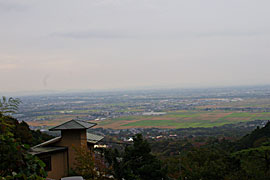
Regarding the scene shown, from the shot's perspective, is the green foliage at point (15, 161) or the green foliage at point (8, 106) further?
the green foliage at point (8, 106)

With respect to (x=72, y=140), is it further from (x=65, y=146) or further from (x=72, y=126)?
(x=72, y=126)

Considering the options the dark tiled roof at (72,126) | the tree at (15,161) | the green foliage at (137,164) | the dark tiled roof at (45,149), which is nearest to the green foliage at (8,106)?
the tree at (15,161)

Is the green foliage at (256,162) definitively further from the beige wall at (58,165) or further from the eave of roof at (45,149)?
the eave of roof at (45,149)

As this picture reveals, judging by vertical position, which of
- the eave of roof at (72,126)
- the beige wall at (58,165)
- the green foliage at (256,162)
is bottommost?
the green foliage at (256,162)

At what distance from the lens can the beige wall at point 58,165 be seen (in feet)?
36.0

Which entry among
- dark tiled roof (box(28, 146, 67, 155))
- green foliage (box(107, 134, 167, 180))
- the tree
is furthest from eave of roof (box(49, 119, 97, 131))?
the tree

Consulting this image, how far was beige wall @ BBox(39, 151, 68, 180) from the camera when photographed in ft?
36.0

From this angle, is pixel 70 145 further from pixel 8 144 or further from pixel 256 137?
pixel 256 137

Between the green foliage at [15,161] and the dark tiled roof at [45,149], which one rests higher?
the green foliage at [15,161]

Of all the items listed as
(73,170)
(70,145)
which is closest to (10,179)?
(73,170)

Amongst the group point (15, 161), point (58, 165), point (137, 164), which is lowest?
point (137, 164)

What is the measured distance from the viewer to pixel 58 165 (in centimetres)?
1116

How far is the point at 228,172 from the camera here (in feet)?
44.3

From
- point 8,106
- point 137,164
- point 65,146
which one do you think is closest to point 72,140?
point 65,146
